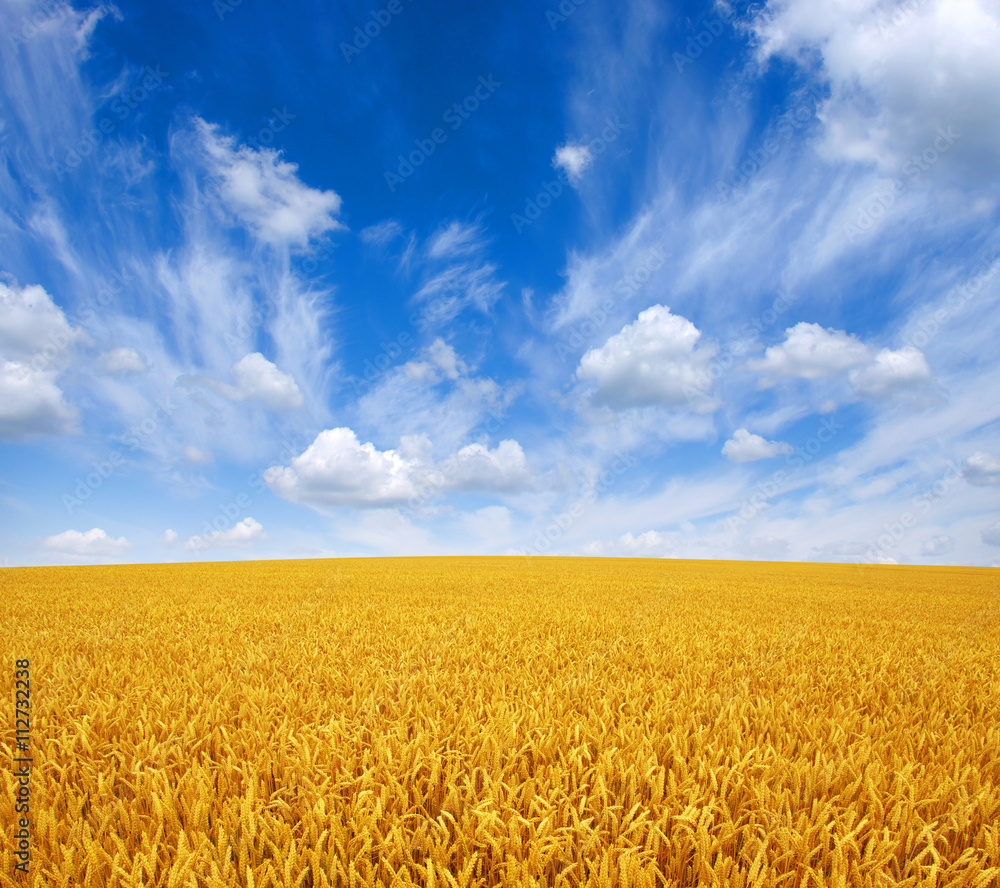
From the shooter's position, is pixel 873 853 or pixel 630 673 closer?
pixel 873 853

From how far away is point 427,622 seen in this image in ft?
20.9

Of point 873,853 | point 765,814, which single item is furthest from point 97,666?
point 873,853

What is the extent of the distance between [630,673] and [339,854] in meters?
2.85

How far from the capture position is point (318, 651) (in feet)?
14.9

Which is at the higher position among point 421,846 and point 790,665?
point 421,846

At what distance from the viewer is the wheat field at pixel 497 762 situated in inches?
66.4

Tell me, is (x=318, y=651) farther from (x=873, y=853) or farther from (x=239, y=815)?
(x=873, y=853)

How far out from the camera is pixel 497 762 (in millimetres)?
2307

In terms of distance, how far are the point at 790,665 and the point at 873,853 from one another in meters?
3.27

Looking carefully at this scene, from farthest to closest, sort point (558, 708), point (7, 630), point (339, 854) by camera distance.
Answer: point (7, 630) < point (558, 708) < point (339, 854)

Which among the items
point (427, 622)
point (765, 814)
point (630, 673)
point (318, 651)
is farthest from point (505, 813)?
point (427, 622)

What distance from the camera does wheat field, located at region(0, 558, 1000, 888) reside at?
5.54ft

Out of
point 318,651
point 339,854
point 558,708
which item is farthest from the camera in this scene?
point 318,651

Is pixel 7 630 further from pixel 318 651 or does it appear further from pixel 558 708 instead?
pixel 558 708
